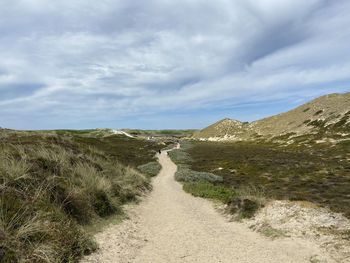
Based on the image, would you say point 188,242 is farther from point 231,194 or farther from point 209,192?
point 209,192

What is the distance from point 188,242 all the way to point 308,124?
9706cm

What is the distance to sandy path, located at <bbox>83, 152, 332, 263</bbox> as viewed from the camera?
11344 mm

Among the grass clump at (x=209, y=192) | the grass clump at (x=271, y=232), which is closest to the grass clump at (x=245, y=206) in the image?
the grass clump at (x=271, y=232)

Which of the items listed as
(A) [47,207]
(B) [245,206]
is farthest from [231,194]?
(A) [47,207]

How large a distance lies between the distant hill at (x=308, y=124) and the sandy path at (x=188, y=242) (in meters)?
66.2

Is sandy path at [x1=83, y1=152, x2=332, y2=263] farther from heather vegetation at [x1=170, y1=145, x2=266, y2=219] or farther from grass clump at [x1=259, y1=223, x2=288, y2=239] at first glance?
heather vegetation at [x1=170, y1=145, x2=266, y2=219]

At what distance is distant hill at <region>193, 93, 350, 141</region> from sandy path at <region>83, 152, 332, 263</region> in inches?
→ 2605

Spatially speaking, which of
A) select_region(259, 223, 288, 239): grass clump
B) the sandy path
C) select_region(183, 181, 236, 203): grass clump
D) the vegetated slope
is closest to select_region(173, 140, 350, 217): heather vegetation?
select_region(183, 181, 236, 203): grass clump

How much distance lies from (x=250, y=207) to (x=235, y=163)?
1367 inches

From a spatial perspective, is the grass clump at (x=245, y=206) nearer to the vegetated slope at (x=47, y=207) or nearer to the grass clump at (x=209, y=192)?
the grass clump at (x=209, y=192)

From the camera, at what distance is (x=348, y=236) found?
1263 cm

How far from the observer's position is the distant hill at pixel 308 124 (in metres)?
87.1

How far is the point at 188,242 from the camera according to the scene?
522 inches

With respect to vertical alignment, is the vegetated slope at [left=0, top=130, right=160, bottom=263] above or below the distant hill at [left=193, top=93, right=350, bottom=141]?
below
